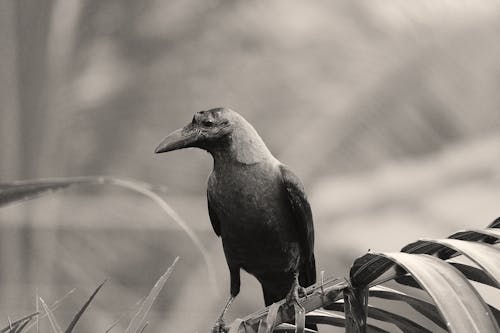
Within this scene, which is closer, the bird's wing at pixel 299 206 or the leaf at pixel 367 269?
the leaf at pixel 367 269

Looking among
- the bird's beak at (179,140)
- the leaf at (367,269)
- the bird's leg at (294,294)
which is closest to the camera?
the leaf at (367,269)

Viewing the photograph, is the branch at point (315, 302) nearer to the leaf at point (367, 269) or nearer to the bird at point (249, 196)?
the leaf at point (367, 269)

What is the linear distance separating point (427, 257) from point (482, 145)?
2.34 meters

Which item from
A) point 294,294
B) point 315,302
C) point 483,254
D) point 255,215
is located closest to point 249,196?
point 255,215

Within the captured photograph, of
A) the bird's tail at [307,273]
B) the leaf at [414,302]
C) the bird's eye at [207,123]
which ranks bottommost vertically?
the bird's tail at [307,273]

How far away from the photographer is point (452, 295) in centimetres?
50

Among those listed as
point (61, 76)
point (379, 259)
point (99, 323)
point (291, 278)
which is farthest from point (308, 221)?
point (61, 76)

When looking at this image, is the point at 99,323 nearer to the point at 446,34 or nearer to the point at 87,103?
the point at 87,103

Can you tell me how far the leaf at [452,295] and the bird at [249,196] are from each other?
0.71 metres

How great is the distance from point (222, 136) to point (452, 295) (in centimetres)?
83

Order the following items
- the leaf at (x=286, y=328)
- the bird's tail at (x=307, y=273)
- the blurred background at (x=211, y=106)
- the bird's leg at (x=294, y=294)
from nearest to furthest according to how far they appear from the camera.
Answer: the leaf at (x=286, y=328)
the bird's leg at (x=294, y=294)
the bird's tail at (x=307, y=273)
the blurred background at (x=211, y=106)

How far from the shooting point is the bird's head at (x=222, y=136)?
1.28m

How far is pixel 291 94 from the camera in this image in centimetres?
292

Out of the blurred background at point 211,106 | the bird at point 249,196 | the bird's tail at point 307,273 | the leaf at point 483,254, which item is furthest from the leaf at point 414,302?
the blurred background at point 211,106
